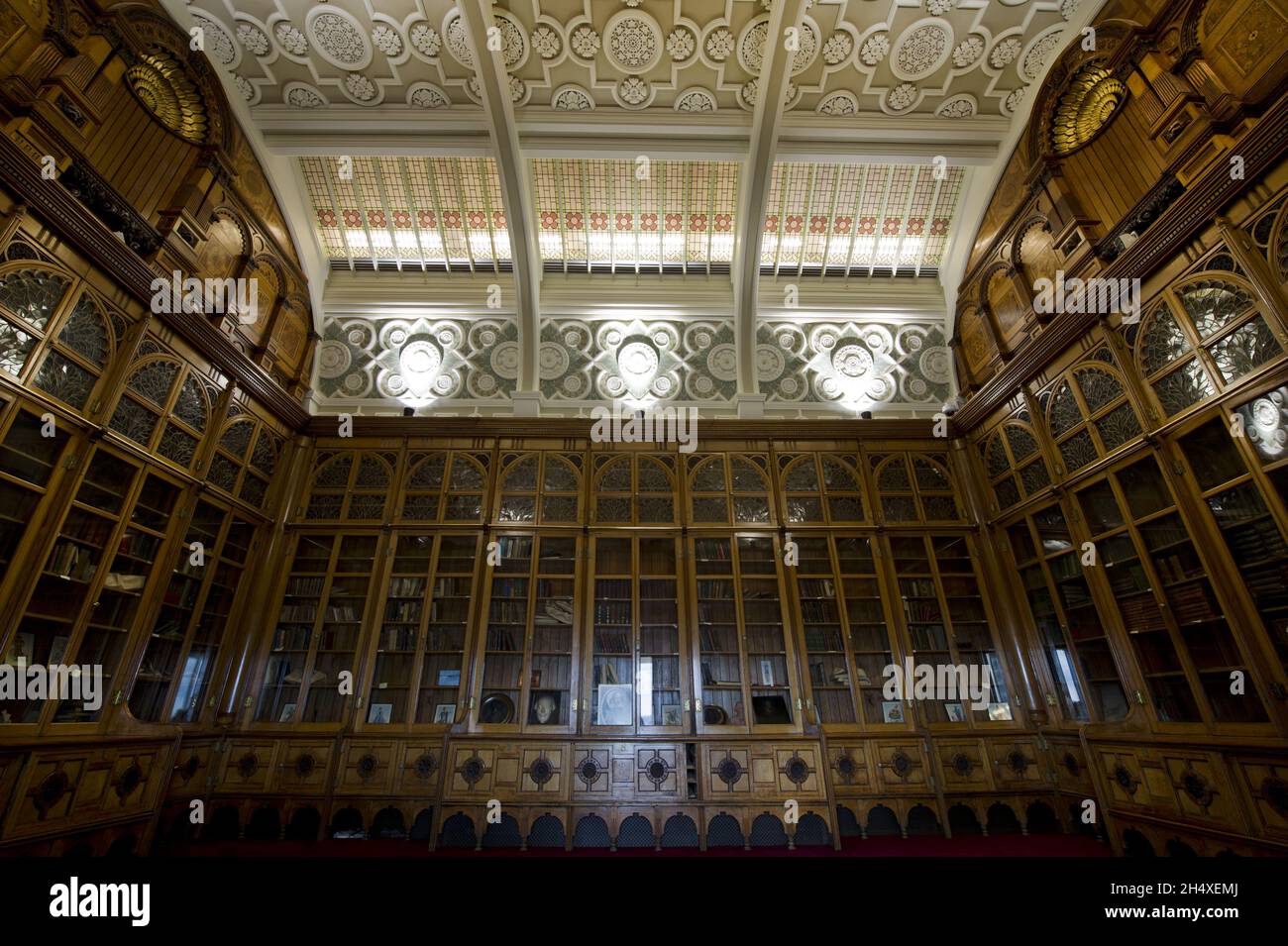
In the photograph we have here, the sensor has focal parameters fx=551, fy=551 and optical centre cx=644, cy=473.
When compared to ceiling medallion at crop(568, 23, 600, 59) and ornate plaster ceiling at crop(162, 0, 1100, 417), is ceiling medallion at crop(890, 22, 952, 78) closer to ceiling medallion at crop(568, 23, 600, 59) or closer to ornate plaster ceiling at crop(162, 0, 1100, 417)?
ornate plaster ceiling at crop(162, 0, 1100, 417)

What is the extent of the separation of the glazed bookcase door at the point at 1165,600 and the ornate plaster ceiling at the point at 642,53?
14.9ft

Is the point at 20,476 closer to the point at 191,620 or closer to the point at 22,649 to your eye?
the point at 22,649

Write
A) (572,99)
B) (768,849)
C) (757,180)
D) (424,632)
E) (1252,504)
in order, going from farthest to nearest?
(757,180)
(572,99)
(424,632)
(768,849)
(1252,504)

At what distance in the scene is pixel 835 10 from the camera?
5543mm

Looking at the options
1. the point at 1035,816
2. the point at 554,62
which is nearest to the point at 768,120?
the point at 554,62

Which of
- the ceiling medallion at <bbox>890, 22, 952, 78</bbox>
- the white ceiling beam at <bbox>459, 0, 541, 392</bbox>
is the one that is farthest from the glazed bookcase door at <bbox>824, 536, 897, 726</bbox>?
the ceiling medallion at <bbox>890, 22, 952, 78</bbox>

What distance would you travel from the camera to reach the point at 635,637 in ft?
20.1

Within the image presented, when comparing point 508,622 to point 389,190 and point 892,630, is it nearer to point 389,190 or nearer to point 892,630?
point 892,630

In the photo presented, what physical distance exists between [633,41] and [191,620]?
729cm

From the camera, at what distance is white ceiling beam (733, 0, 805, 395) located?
17.5 feet

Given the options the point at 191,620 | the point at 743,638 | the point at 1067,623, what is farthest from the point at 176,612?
the point at 1067,623

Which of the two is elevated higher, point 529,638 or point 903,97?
point 903,97

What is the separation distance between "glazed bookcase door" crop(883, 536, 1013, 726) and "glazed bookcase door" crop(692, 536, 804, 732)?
1.15m
